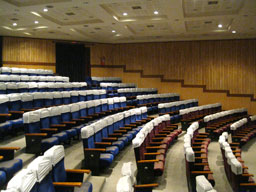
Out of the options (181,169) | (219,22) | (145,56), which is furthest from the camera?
(145,56)

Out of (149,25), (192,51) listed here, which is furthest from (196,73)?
(149,25)

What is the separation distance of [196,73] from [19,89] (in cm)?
346

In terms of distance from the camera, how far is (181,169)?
190 cm

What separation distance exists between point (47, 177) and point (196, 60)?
451cm

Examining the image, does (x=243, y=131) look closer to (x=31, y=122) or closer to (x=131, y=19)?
(x=131, y=19)

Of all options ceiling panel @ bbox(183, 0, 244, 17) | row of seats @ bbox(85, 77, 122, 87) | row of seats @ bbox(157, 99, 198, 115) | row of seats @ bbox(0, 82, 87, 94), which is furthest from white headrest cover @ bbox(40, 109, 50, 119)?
row of seats @ bbox(85, 77, 122, 87)

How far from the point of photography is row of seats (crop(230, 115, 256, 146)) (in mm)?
2750

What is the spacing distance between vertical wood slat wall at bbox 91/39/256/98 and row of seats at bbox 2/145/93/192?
14.0ft

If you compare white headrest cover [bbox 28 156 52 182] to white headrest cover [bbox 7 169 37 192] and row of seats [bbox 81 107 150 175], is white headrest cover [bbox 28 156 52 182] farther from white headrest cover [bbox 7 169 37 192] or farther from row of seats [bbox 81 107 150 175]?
row of seats [bbox 81 107 150 175]

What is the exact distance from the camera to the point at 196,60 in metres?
5.11

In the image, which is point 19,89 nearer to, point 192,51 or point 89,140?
point 89,140

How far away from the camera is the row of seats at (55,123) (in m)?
1.70

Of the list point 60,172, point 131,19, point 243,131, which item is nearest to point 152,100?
point 131,19

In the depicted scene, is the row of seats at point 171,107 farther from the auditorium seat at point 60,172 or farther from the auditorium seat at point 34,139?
the auditorium seat at point 60,172
